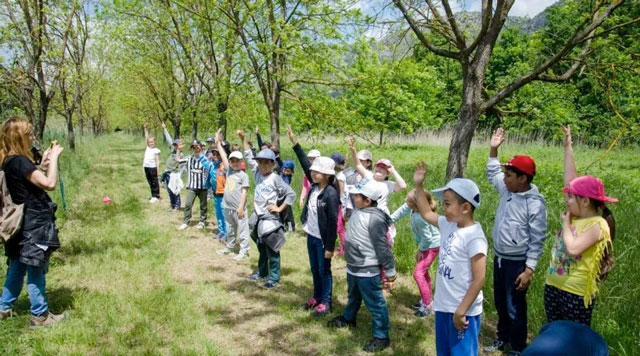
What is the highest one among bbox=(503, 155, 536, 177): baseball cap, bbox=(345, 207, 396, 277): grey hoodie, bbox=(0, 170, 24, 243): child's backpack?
bbox=(503, 155, 536, 177): baseball cap

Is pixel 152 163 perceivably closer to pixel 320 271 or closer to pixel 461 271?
pixel 320 271

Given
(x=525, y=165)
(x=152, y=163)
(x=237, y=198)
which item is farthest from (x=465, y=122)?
(x=152, y=163)

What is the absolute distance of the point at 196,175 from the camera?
27.4 feet

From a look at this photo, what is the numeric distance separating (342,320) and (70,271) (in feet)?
13.2

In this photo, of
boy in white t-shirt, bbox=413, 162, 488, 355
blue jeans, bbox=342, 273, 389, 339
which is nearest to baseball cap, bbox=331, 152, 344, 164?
blue jeans, bbox=342, 273, 389, 339

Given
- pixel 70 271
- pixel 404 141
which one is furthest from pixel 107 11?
pixel 404 141

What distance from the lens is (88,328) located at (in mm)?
4223

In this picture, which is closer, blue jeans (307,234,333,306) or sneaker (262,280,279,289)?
blue jeans (307,234,333,306)

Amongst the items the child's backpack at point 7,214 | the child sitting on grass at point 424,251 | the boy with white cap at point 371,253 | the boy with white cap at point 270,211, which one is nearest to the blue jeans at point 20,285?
the child's backpack at point 7,214

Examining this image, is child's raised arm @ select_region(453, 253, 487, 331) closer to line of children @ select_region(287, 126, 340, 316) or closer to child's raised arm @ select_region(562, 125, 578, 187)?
child's raised arm @ select_region(562, 125, 578, 187)

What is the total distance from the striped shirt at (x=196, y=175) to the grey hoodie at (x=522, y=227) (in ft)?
20.1

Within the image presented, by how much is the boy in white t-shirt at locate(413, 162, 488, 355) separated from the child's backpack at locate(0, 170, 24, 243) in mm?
3811

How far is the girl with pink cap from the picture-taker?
2.86 metres

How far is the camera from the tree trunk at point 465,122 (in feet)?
16.1
